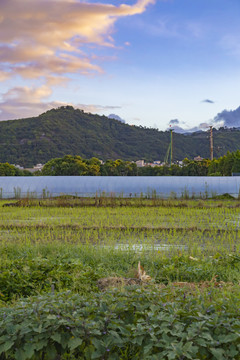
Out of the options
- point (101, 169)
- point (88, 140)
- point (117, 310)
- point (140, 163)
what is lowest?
point (117, 310)

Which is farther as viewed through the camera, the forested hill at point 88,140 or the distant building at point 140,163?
the distant building at point 140,163

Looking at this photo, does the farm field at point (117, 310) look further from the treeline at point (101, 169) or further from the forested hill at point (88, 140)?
the forested hill at point (88, 140)

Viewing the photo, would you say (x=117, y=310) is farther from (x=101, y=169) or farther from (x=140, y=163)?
(x=140, y=163)

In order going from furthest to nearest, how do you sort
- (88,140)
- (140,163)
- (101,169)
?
(88,140) → (140,163) → (101,169)

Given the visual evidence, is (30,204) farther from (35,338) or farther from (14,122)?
(14,122)

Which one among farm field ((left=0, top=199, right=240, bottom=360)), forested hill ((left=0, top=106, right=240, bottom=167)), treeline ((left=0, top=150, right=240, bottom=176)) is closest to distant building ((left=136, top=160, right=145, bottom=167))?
forested hill ((left=0, top=106, right=240, bottom=167))

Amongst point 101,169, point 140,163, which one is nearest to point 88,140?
point 140,163

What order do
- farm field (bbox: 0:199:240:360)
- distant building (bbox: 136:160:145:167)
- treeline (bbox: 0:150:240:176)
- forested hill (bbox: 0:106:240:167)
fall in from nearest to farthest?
farm field (bbox: 0:199:240:360) → treeline (bbox: 0:150:240:176) → forested hill (bbox: 0:106:240:167) → distant building (bbox: 136:160:145:167)

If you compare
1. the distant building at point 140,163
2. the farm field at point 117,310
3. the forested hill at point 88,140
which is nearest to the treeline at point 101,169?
the forested hill at point 88,140

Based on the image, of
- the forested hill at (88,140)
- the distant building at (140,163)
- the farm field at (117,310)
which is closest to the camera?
the farm field at (117,310)

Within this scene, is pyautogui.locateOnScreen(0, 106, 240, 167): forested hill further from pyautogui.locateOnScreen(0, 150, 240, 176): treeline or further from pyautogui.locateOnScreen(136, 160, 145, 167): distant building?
pyautogui.locateOnScreen(0, 150, 240, 176): treeline

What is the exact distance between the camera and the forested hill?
158ft

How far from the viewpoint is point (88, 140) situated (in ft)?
171

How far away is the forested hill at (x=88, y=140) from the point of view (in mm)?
48156
